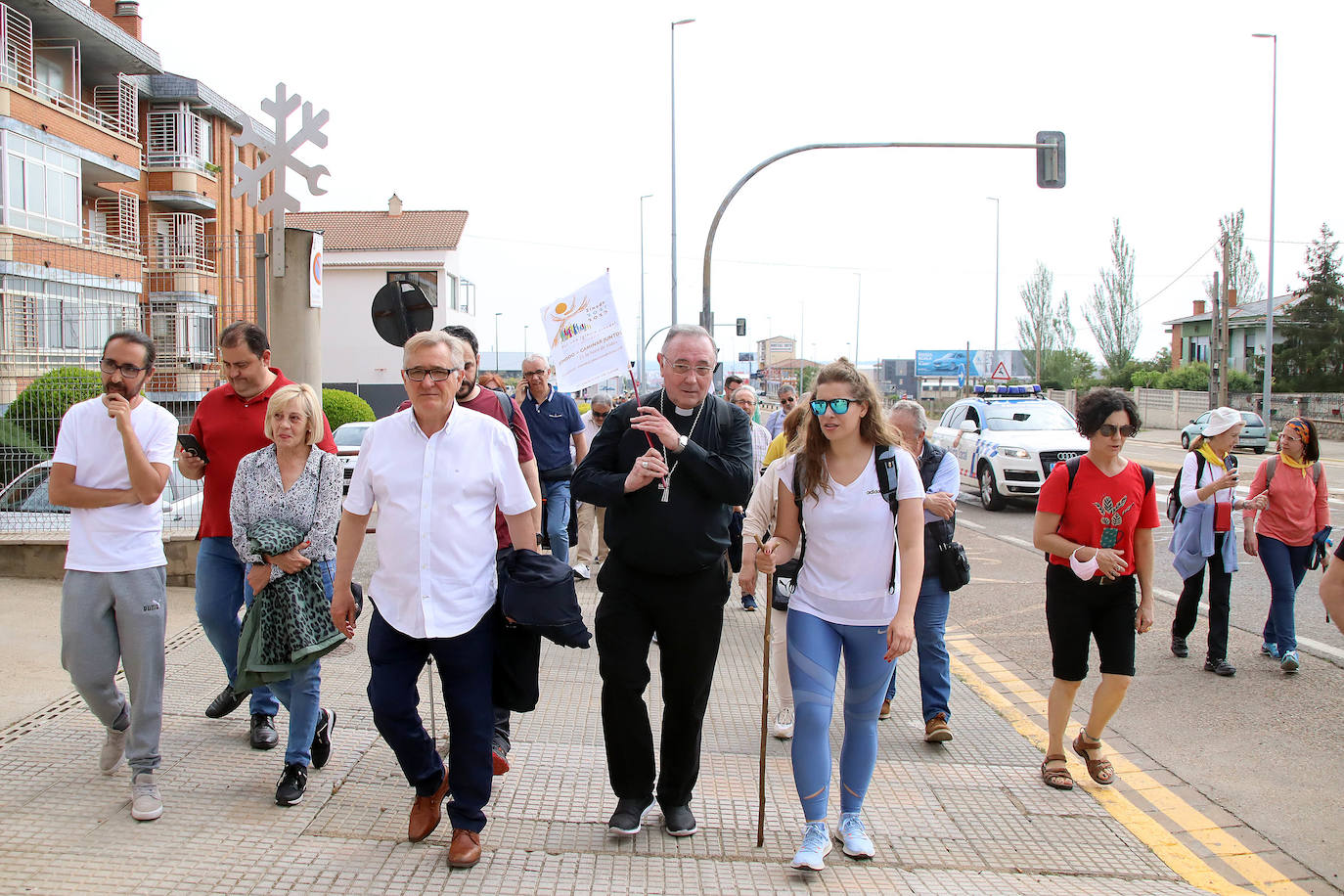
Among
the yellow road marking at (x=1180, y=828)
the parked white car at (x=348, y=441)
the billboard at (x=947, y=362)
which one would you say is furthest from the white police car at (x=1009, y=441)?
the billboard at (x=947, y=362)

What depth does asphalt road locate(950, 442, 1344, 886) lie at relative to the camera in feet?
14.6

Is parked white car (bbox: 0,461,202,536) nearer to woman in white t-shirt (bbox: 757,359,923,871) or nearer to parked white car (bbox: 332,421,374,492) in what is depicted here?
parked white car (bbox: 332,421,374,492)

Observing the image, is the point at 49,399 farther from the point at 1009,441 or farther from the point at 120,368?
the point at 1009,441

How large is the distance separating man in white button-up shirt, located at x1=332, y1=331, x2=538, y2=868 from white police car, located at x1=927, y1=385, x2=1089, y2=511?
12.2 meters

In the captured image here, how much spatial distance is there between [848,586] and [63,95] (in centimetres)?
2858

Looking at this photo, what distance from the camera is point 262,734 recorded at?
178 inches

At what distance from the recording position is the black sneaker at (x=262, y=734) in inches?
178

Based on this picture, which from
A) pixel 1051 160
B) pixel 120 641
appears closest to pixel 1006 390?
pixel 1051 160

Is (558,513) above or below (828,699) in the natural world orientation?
above

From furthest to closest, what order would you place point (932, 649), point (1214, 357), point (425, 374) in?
point (1214, 357) → point (932, 649) → point (425, 374)

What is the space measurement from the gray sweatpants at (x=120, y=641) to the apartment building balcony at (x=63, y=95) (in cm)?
2326

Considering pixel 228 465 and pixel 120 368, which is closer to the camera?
pixel 120 368

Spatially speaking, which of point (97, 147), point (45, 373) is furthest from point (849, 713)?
point (97, 147)

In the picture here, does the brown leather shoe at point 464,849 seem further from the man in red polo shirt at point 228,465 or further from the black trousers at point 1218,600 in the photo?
the black trousers at point 1218,600
